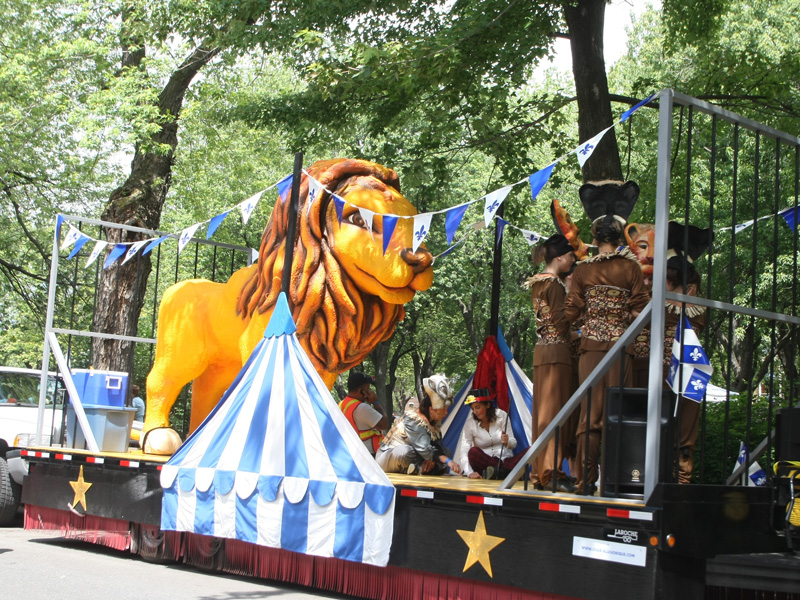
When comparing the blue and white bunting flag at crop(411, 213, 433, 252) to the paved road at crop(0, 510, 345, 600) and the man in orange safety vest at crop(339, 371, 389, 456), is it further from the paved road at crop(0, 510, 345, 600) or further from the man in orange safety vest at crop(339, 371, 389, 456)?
the paved road at crop(0, 510, 345, 600)

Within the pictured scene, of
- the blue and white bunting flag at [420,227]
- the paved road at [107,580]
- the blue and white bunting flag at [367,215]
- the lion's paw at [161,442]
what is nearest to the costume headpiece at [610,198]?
the blue and white bunting flag at [420,227]

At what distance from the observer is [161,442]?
8312 millimetres

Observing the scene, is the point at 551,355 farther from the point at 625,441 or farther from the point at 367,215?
the point at 367,215

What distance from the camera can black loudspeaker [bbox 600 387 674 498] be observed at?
499 centimetres

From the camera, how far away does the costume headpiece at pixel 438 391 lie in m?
7.93

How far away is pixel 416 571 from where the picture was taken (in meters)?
5.94

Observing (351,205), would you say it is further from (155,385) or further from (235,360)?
(155,385)

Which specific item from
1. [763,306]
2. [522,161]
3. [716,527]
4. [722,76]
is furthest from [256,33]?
[763,306]

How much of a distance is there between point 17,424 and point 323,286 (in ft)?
17.9

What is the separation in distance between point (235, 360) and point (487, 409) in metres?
2.43

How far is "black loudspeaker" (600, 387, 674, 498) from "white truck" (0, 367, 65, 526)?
627cm

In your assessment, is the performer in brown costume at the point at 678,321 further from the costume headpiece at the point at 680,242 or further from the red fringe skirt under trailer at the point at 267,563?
the red fringe skirt under trailer at the point at 267,563

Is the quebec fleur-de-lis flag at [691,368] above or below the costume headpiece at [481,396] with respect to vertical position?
above

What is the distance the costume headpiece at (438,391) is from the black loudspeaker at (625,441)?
114 inches
